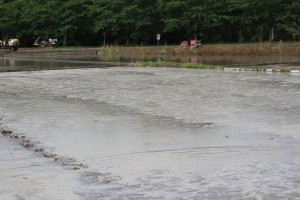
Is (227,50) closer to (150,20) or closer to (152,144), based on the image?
(150,20)

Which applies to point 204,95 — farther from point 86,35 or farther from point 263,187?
point 86,35

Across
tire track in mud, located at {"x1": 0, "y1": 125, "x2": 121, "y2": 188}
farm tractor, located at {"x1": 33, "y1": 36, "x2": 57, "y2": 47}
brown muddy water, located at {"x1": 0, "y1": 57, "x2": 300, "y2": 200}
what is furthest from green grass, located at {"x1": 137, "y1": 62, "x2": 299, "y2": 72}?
farm tractor, located at {"x1": 33, "y1": 36, "x2": 57, "y2": 47}

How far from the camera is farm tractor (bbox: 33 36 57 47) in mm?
54200

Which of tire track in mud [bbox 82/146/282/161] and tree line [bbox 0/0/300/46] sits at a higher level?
tree line [bbox 0/0/300/46]

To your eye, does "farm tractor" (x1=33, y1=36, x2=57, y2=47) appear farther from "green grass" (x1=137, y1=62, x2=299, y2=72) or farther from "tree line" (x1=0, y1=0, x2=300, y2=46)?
"green grass" (x1=137, y1=62, x2=299, y2=72)

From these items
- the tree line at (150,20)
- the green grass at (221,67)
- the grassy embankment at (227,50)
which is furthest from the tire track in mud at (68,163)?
the tree line at (150,20)

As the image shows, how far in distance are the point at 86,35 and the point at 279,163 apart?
52.0m

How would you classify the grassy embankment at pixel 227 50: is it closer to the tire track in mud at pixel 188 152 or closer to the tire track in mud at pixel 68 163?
the tire track in mud at pixel 68 163

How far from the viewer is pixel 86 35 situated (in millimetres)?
57500

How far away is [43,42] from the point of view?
2159 inches

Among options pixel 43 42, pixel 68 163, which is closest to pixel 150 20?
pixel 43 42

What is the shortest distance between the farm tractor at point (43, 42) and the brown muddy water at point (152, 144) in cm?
3968

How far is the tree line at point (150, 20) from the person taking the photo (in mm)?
46156

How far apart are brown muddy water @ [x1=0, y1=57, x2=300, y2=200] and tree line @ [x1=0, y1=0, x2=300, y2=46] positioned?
3222 centimetres
